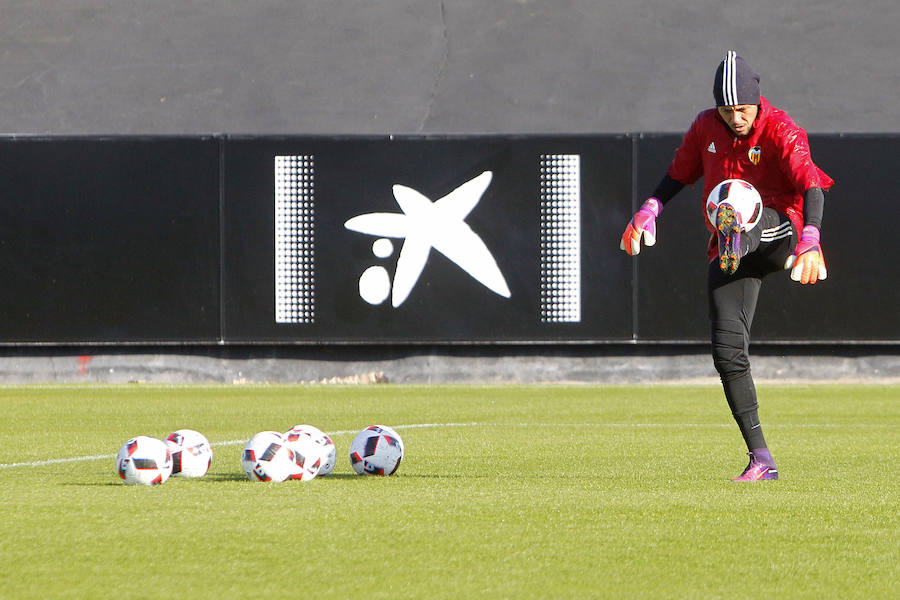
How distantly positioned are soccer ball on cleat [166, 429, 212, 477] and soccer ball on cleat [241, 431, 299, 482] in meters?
0.36

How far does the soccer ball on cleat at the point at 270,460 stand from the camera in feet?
23.2

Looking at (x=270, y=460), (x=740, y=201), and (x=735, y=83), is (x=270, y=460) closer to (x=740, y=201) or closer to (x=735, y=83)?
(x=740, y=201)

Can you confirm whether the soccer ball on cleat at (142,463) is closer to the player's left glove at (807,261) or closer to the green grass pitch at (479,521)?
the green grass pitch at (479,521)

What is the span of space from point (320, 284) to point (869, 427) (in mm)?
8401

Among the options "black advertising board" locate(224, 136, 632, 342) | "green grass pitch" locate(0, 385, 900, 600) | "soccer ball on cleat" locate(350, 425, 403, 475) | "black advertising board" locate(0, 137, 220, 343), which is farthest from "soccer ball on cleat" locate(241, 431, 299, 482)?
"black advertising board" locate(0, 137, 220, 343)

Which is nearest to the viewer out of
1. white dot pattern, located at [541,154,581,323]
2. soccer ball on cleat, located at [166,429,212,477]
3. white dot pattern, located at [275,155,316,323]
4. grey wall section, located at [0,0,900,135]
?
soccer ball on cleat, located at [166,429,212,477]

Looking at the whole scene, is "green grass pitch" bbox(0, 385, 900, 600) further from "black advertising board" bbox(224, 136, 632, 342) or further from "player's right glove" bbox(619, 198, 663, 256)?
"black advertising board" bbox(224, 136, 632, 342)

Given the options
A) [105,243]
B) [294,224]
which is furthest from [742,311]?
[105,243]

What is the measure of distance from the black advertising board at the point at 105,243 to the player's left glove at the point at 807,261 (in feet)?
41.0

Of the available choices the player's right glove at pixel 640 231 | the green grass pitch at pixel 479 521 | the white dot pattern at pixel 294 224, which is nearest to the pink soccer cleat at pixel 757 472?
the green grass pitch at pixel 479 521

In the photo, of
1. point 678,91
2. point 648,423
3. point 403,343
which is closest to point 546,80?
point 678,91

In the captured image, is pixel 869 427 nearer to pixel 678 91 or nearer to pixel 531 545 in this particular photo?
pixel 531 545

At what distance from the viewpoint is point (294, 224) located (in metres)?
18.5

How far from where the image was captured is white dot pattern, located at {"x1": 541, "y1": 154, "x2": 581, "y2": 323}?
18.3 meters
